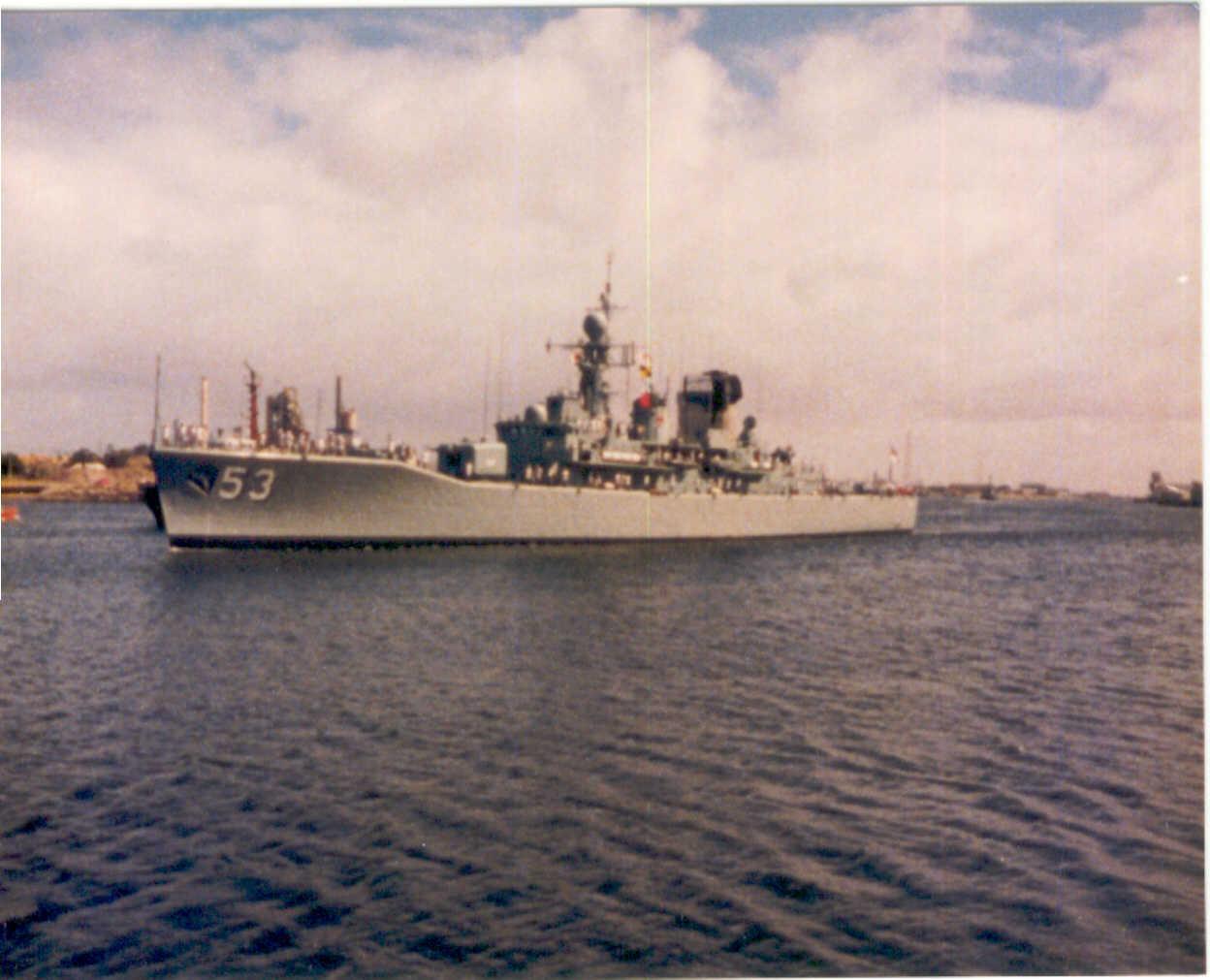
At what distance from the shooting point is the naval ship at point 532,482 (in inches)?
1539

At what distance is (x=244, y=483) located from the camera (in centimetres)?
3872

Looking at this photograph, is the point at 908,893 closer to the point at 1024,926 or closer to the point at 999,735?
the point at 1024,926

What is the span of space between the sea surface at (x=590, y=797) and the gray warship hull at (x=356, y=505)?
594 inches

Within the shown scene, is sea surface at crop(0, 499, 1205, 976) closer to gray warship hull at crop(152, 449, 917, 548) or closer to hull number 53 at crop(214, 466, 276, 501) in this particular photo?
hull number 53 at crop(214, 466, 276, 501)

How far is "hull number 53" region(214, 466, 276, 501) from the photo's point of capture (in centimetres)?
3847

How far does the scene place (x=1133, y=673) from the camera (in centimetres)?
1884

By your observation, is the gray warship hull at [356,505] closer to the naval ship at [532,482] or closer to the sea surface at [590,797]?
the naval ship at [532,482]

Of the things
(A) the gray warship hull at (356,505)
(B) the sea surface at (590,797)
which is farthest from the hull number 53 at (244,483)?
(B) the sea surface at (590,797)

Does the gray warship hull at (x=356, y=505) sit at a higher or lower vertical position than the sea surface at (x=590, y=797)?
higher

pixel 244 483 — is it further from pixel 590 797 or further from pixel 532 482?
pixel 590 797

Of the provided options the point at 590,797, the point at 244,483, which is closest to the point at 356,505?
the point at 244,483

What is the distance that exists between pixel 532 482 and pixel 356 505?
9558mm

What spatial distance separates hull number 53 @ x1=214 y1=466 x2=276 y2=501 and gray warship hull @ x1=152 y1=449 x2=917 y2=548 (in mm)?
39

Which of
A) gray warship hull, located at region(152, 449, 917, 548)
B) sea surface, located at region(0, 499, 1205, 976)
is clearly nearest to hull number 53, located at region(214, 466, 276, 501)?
gray warship hull, located at region(152, 449, 917, 548)
